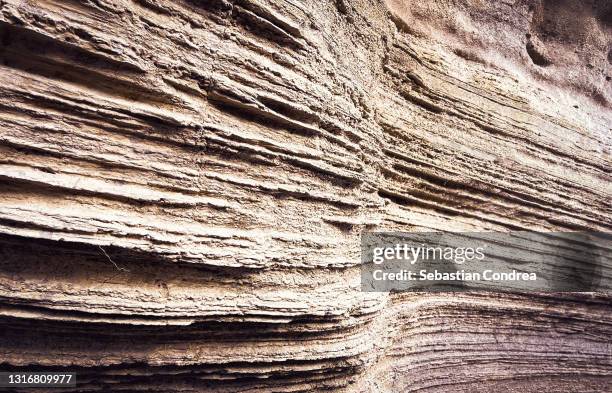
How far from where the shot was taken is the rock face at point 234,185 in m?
1.95

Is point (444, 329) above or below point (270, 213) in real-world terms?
below

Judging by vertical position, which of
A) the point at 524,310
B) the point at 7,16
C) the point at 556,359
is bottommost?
the point at 556,359

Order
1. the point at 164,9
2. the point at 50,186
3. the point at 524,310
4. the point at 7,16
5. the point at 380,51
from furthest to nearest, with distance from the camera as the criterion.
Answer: the point at 524,310 → the point at 380,51 → the point at 164,9 → the point at 50,186 → the point at 7,16

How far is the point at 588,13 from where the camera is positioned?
545cm

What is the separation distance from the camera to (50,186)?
6.27 feet

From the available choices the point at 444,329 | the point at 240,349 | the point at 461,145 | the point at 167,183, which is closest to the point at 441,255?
the point at 444,329

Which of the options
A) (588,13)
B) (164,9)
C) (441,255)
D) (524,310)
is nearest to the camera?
(164,9)

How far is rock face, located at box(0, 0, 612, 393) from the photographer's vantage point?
1.95 m

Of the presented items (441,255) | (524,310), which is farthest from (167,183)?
(524,310)

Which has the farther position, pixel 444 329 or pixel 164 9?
pixel 444 329

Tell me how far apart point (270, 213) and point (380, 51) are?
6.78 feet

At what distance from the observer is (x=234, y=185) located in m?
2.43

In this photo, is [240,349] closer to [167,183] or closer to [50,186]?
[167,183]

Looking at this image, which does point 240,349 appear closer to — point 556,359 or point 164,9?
point 164,9
